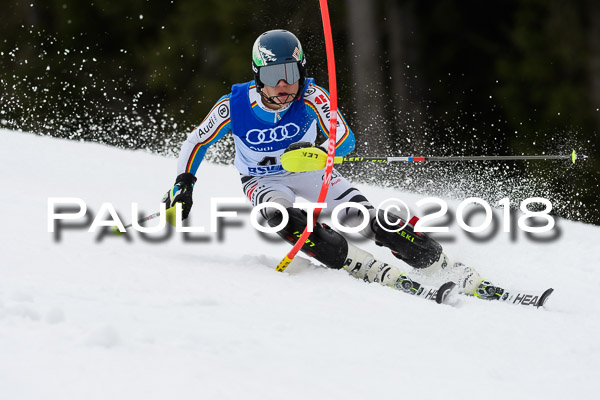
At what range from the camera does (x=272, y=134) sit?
4.03m

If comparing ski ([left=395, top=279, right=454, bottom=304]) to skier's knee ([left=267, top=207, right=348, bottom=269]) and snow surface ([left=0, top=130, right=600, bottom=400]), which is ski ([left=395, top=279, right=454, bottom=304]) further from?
skier's knee ([left=267, top=207, right=348, bottom=269])

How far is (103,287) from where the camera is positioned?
280 centimetres

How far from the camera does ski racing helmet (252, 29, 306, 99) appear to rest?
12.5 ft

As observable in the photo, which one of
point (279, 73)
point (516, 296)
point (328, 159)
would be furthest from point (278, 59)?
point (516, 296)

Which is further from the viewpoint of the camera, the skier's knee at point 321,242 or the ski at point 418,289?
the skier's knee at point 321,242

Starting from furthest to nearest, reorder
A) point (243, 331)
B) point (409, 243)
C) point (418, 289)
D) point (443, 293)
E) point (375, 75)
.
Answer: point (375, 75) → point (409, 243) → point (418, 289) → point (443, 293) → point (243, 331)

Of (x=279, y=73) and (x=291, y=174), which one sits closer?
(x=279, y=73)

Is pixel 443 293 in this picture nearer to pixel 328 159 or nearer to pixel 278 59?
pixel 328 159

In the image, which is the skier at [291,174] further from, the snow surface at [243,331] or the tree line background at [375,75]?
the tree line background at [375,75]

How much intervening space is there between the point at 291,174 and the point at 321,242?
70cm

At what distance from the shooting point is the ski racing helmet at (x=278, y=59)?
12.5 ft

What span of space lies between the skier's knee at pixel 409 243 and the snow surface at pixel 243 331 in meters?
0.36

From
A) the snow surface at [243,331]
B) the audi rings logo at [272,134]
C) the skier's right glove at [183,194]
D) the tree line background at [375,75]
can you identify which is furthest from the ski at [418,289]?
the tree line background at [375,75]

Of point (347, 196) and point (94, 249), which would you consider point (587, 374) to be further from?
point (94, 249)
